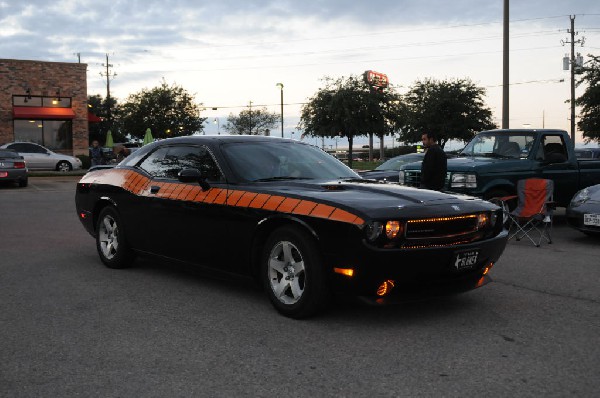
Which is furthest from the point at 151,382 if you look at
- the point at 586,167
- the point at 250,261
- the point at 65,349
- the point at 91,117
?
the point at 91,117

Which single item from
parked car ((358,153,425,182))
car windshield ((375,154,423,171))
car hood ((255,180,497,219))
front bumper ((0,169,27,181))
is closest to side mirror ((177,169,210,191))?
car hood ((255,180,497,219))

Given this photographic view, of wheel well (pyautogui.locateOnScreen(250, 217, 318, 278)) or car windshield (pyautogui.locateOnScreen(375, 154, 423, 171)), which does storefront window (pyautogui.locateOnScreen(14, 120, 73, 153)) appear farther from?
wheel well (pyautogui.locateOnScreen(250, 217, 318, 278))

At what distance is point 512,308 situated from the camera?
5340 mm

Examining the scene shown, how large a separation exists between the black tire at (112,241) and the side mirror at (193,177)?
1.48 meters

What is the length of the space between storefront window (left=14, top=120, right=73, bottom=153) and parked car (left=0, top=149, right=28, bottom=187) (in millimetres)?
19346

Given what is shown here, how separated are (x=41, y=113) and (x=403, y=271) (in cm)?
3895

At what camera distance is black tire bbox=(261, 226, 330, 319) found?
15.4 feet

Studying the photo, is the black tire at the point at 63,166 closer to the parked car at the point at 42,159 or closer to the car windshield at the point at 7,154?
the parked car at the point at 42,159

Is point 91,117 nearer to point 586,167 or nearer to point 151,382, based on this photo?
point 586,167

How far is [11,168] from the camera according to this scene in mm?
21062

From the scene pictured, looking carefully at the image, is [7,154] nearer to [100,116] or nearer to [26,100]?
[26,100]

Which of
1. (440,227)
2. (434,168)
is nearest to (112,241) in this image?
(440,227)

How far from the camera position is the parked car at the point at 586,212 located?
9.20m

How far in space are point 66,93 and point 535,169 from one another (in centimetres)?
3568
